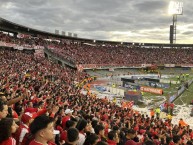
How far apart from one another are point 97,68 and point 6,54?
2840 centimetres

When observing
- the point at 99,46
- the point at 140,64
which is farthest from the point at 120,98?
the point at 99,46

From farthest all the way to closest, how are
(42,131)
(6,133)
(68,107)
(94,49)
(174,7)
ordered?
(174,7) → (94,49) → (68,107) → (6,133) → (42,131)

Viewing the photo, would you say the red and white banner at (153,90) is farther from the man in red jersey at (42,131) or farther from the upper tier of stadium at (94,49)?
the man in red jersey at (42,131)

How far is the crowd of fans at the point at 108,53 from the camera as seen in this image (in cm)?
6016

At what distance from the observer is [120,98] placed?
31688 mm

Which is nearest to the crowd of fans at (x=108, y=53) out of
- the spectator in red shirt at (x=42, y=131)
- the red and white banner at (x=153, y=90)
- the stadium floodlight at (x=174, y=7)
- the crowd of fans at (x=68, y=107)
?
the crowd of fans at (x=68, y=107)

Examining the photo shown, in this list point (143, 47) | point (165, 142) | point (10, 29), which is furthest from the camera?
point (143, 47)

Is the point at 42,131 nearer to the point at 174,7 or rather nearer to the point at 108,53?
the point at 108,53

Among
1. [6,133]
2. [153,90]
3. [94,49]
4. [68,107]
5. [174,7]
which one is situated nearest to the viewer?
[6,133]

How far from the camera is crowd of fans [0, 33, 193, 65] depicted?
6016 cm

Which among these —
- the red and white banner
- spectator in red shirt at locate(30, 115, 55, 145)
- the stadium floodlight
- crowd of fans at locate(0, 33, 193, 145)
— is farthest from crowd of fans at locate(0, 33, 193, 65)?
spectator in red shirt at locate(30, 115, 55, 145)

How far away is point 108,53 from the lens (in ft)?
252

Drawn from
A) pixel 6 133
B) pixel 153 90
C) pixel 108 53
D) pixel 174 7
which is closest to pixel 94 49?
pixel 108 53

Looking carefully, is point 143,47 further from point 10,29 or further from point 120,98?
point 120,98
